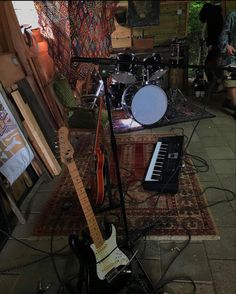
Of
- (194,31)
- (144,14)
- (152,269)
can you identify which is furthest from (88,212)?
(194,31)

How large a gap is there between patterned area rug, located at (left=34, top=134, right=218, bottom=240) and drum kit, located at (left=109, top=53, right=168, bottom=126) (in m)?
1.10

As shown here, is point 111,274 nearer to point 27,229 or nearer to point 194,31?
point 27,229

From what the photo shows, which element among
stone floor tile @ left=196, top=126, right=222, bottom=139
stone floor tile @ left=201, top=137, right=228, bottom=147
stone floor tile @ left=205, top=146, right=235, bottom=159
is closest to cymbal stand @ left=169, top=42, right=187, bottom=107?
stone floor tile @ left=196, top=126, right=222, bottom=139

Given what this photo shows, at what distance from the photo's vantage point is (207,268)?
1608mm

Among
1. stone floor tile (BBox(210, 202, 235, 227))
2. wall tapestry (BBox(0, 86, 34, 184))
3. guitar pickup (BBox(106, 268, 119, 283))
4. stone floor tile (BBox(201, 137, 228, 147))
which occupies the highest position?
wall tapestry (BBox(0, 86, 34, 184))

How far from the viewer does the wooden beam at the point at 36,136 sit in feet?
7.84

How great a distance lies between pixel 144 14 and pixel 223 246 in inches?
165

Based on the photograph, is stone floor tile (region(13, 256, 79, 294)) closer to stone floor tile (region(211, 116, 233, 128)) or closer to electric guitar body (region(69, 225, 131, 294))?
electric guitar body (region(69, 225, 131, 294))

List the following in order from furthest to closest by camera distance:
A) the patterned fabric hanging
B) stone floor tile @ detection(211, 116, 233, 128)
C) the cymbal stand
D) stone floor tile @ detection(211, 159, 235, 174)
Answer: the cymbal stand
stone floor tile @ detection(211, 116, 233, 128)
the patterned fabric hanging
stone floor tile @ detection(211, 159, 235, 174)

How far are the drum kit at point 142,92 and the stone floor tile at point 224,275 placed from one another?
227 centimetres

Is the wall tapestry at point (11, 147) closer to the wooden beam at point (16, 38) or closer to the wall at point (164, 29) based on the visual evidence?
the wooden beam at point (16, 38)

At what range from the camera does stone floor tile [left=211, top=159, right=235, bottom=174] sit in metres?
2.53

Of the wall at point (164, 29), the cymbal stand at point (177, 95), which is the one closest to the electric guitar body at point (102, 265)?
the cymbal stand at point (177, 95)

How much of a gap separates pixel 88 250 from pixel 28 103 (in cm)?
177
